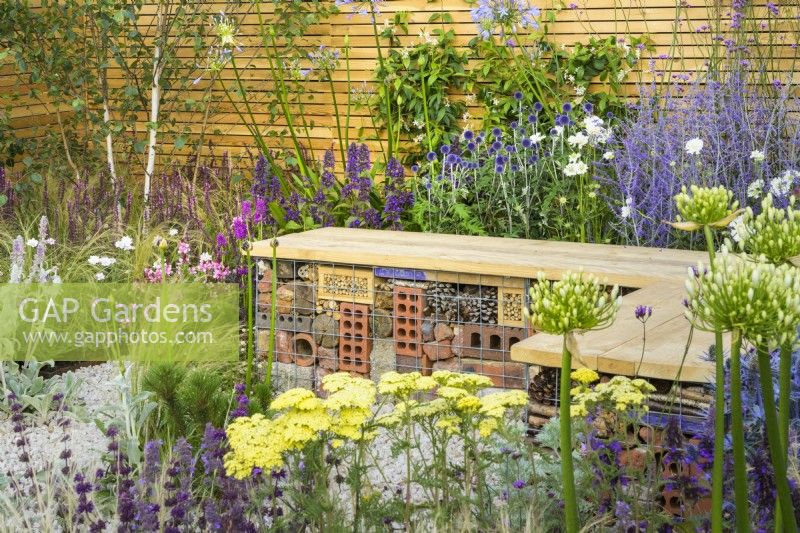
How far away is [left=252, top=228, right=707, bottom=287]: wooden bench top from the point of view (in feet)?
A: 12.8

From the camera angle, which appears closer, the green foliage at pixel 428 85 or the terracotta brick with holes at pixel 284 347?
the terracotta brick with holes at pixel 284 347

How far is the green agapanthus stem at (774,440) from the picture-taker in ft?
4.42

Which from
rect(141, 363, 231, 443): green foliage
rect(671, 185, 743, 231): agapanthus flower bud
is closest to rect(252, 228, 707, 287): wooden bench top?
rect(141, 363, 231, 443): green foliage

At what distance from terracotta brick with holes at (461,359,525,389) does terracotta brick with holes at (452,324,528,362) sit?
0.02 meters

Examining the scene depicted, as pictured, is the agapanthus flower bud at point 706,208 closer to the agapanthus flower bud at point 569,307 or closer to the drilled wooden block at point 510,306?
the agapanthus flower bud at point 569,307

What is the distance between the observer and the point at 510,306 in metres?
4.02

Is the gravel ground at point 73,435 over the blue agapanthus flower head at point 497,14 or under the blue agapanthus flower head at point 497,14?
under

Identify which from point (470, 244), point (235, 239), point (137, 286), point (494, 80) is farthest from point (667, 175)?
point (137, 286)

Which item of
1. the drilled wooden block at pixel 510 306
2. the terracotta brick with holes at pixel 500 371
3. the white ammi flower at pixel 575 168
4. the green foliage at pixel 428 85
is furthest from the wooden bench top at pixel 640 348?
→ the green foliage at pixel 428 85

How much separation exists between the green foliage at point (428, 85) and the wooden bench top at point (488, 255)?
189cm

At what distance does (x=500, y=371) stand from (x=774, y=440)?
2780 millimetres

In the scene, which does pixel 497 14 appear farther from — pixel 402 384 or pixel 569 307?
pixel 569 307

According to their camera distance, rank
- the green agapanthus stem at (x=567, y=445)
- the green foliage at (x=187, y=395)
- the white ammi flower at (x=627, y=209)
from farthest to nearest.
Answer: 1. the white ammi flower at (x=627, y=209)
2. the green foliage at (x=187, y=395)
3. the green agapanthus stem at (x=567, y=445)

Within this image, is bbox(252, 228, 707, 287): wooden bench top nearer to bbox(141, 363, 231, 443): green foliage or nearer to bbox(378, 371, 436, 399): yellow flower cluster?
bbox(141, 363, 231, 443): green foliage
